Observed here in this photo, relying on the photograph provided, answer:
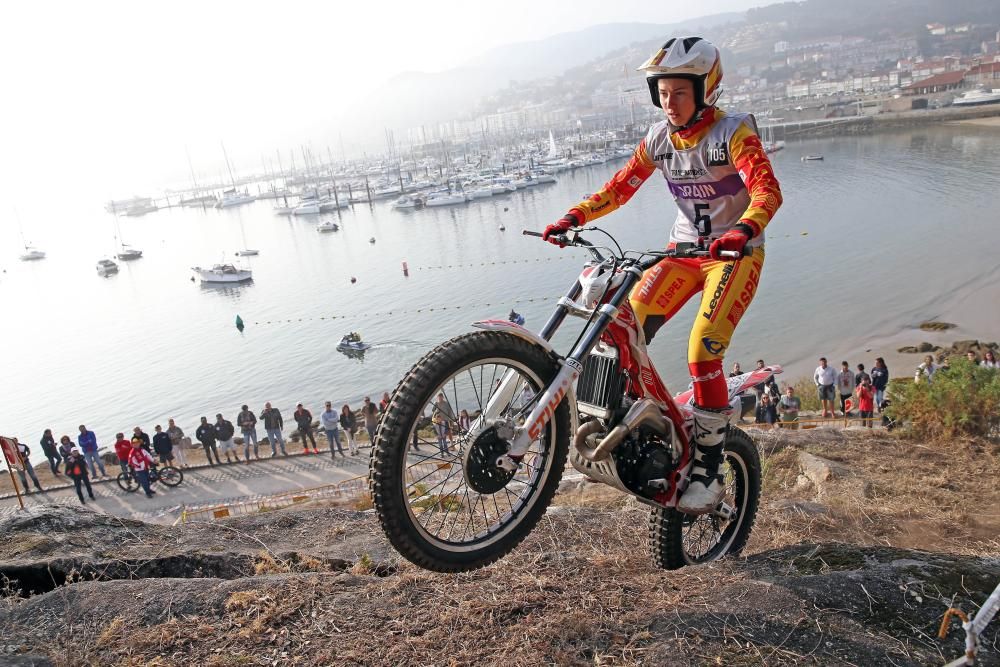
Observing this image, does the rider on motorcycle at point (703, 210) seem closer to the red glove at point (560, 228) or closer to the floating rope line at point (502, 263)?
the red glove at point (560, 228)

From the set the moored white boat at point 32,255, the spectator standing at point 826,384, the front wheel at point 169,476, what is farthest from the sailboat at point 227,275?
the moored white boat at point 32,255

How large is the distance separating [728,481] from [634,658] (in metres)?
3.24

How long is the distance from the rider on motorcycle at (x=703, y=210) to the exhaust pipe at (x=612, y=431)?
20.7 inches

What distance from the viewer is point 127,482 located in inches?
691

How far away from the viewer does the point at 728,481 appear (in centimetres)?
639

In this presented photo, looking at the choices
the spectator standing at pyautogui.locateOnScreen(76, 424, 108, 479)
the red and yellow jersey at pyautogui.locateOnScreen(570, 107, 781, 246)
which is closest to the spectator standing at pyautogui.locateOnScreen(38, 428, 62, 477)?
the spectator standing at pyautogui.locateOnScreen(76, 424, 108, 479)

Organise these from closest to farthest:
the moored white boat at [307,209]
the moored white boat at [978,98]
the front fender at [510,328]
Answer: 1. the front fender at [510,328]
2. the moored white boat at [978,98]
3. the moored white boat at [307,209]

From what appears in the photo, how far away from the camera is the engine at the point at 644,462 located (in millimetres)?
4570

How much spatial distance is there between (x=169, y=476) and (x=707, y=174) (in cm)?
1757

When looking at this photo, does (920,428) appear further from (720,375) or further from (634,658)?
(634,658)

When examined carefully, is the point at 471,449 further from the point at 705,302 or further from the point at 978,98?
the point at 978,98

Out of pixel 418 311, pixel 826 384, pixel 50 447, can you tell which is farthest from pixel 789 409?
pixel 418 311

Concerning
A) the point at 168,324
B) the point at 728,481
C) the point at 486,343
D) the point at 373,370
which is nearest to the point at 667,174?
the point at 486,343

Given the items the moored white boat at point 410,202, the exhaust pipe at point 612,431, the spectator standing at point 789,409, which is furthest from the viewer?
the moored white boat at point 410,202
